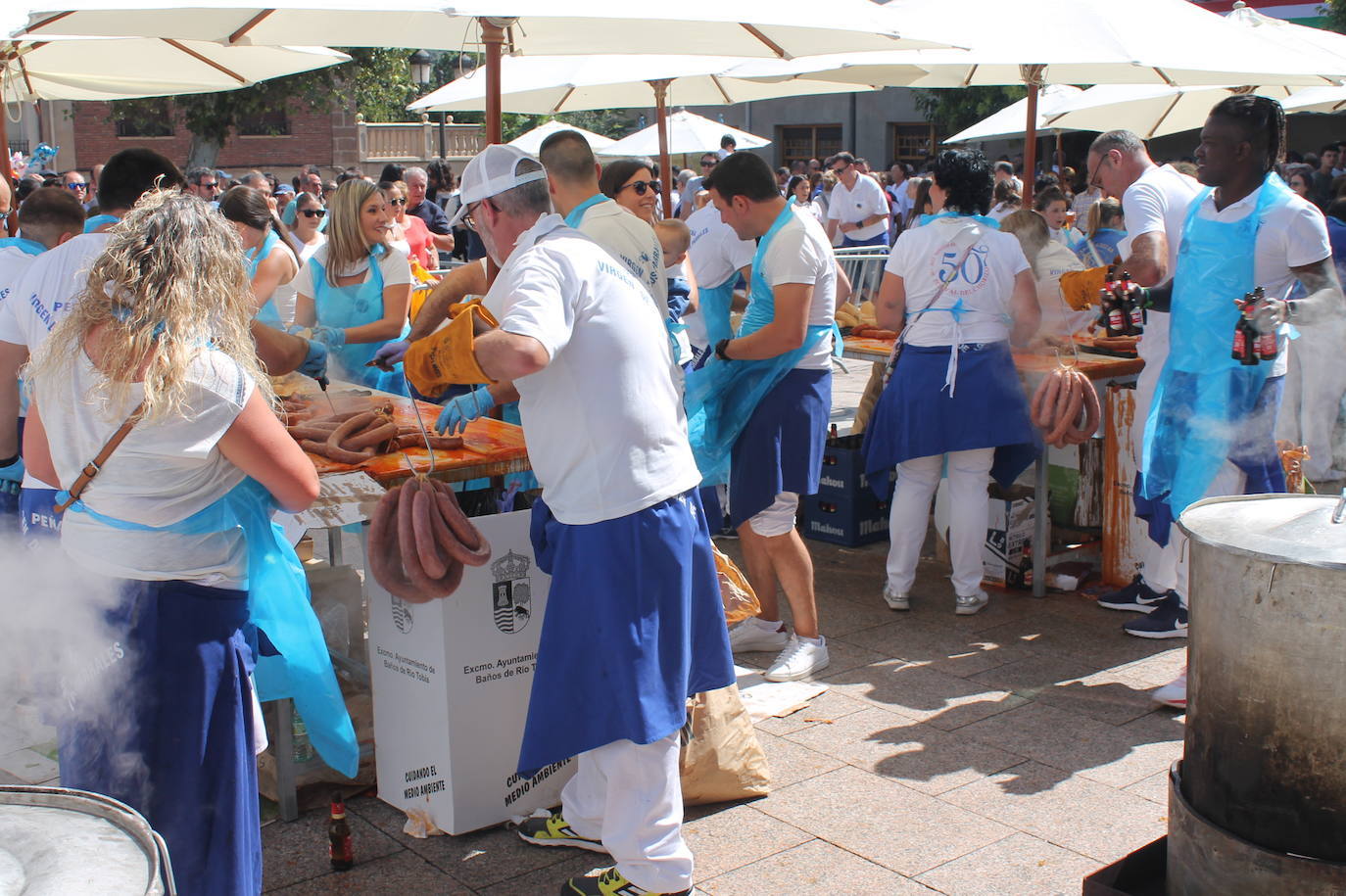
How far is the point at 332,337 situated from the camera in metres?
5.20

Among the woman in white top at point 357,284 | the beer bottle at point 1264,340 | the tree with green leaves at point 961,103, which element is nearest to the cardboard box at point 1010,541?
the beer bottle at point 1264,340

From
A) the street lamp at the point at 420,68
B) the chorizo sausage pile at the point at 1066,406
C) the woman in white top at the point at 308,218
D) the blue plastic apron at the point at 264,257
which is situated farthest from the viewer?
the street lamp at the point at 420,68

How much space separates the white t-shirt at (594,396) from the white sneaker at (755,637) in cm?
221

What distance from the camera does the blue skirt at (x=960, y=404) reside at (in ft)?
17.6

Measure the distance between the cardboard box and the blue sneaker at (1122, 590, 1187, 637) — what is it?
0.75 m

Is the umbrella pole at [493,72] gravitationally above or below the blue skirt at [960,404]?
above

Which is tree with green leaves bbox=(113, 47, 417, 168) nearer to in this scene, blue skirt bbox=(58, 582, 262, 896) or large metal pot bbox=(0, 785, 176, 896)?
blue skirt bbox=(58, 582, 262, 896)

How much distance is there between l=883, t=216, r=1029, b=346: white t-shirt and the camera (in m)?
5.25

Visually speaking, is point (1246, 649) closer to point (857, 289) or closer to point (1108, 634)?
point (1108, 634)

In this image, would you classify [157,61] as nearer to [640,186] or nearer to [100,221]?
[100,221]

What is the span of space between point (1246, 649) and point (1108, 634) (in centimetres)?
288

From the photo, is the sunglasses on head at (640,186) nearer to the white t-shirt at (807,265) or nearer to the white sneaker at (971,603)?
the white t-shirt at (807,265)

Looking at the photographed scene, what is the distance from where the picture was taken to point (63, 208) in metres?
4.43

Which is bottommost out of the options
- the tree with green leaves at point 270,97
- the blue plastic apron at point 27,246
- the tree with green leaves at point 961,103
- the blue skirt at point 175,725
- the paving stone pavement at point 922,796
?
the paving stone pavement at point 922,796
